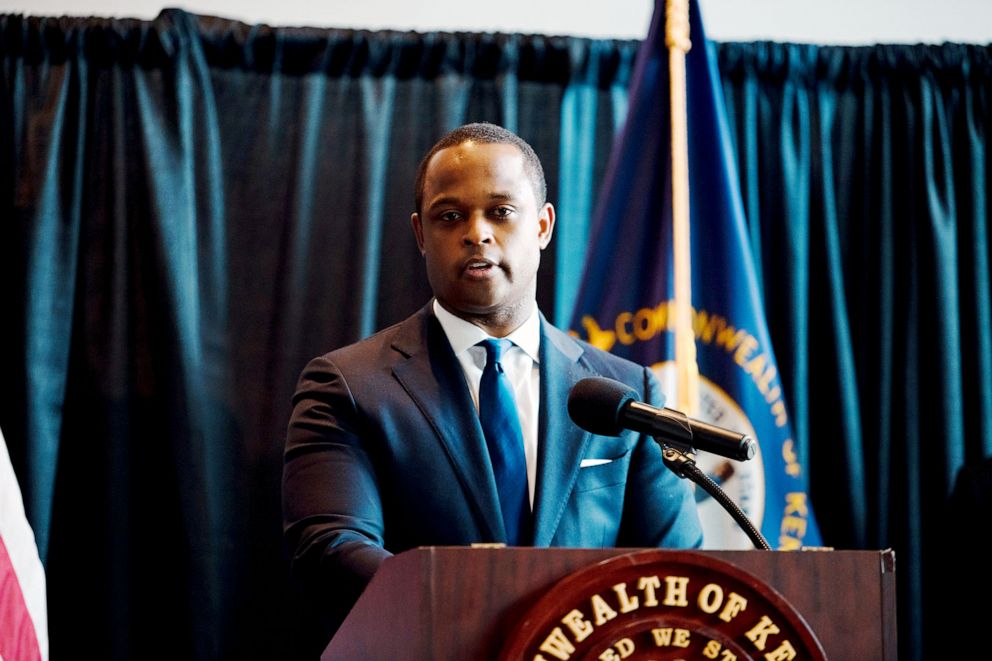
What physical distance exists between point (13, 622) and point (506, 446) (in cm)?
100

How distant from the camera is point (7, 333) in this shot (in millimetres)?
3314

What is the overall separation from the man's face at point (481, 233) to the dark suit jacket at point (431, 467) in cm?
9

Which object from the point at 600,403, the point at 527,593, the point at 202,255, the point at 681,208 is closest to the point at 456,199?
the point at 600,403

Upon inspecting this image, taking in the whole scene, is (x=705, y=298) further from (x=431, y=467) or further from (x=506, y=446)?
(x=431, y=467)

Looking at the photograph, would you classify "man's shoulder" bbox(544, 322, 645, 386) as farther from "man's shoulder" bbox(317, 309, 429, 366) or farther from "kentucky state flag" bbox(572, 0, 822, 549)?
"kentucky state flag" bbox(572, 0, 822, 549)

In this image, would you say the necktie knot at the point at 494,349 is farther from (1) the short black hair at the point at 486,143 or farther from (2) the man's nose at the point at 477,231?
(1) the short black hair at the point at 486,143

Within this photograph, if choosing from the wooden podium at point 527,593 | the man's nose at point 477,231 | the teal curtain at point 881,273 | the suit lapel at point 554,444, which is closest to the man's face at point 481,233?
the man's nose at point 477,231

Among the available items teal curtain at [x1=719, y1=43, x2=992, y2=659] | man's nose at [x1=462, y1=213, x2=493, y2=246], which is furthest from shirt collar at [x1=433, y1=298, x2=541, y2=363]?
teal curtain at [x1=719, y1=43, x2=992, y2=659]

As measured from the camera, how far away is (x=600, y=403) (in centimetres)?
169

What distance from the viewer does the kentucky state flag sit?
3135 mm

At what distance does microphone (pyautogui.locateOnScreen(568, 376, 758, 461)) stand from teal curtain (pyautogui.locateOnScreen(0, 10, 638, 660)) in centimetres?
164

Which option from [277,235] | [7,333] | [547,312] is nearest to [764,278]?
[547,312]

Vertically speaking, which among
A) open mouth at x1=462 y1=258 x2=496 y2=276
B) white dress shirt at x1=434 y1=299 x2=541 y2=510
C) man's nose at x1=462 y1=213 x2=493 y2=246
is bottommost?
white dress shirt at x1=434 y1=299 x2=541 y2=510

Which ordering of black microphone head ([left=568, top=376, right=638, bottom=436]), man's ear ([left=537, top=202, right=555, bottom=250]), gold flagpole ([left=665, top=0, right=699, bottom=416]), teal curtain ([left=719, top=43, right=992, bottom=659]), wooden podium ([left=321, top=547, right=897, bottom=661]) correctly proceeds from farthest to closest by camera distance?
1. teal curtain ([left=719, top=43, right=992, bottom=659])
2. gold flagpole ([left=665, top=0, right=699, bottom=416])
3. man's ear ([left=537, top=202, right=555, bottom=250])
4. black microphone head ([left=568, top=376, right=638, bottom=436])
5. wooden podium ([left=321, top=547, right=897, bottom=661])
